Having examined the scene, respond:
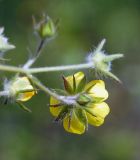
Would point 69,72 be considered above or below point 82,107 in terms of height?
above

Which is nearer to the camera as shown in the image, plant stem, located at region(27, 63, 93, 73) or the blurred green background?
plant stem, located at region(27, 63, 93, 73)

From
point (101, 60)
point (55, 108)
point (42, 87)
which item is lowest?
point (42, 87)

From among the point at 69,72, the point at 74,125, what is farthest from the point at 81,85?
the point at 69,72

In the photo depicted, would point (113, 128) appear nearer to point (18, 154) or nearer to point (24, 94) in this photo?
point (18, 154)

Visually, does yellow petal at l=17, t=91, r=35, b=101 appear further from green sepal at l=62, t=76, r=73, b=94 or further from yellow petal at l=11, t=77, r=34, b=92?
green sepal at l=62, t=76, r=73, b=94

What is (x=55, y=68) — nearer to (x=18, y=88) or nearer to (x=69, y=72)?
(x=18, y=88)

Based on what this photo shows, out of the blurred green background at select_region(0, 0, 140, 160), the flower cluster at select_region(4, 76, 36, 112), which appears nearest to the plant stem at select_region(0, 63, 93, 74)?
the flower cluster at select_region(4, 76, 36, 112)

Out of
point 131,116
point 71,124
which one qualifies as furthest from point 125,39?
point 71,124
